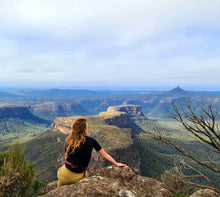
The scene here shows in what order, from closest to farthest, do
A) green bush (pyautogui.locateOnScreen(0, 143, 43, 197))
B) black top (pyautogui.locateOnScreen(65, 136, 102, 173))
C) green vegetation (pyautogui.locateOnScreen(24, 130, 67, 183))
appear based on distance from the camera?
green bush (pyautogui.locateOnScreen(0, 143, 43, 197)) → black top (pyautogui.locateOnScreen(65, 136, 102, 173)) → green vegetation (pyautogui.locateOnScreen(24, 130, 67, 183))

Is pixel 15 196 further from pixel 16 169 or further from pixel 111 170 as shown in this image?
pixel 111 170

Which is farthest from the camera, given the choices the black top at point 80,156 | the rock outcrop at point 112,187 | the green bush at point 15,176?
the black top at point 80,156

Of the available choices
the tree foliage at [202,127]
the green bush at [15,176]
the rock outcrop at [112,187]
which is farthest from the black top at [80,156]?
the tree foliage at [202,127]

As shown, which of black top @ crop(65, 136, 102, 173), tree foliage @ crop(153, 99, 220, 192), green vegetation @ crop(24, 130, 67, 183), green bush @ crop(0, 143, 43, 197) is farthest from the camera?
green vegetation @ crop(24, 130, 67, 183)

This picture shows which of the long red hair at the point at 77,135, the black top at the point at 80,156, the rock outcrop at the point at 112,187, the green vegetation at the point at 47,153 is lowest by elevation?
the green vegetation at the point at 47,153

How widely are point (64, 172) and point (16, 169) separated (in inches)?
79.6

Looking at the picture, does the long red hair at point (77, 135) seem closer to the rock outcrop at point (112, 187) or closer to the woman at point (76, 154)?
the woman at point (76, 154)

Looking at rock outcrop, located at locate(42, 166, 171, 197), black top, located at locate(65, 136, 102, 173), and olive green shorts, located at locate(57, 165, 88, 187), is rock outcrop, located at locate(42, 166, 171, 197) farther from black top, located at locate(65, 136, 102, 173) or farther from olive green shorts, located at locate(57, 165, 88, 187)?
black top, located at locate(65, 136, 102, 173)

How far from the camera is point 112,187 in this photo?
618 centimetres

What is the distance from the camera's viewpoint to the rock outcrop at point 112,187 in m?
5.82

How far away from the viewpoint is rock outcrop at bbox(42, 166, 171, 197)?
582cm

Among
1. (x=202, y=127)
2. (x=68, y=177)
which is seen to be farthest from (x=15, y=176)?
(x=202, y=127)

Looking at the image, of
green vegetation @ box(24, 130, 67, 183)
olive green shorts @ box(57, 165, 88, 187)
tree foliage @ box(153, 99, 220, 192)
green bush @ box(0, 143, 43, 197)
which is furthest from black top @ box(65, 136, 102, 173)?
green vegetation @ box(24, 130, 67, 183)

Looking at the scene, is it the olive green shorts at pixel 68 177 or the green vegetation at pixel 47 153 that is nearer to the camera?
the olive green shorts at pixel 68 177
